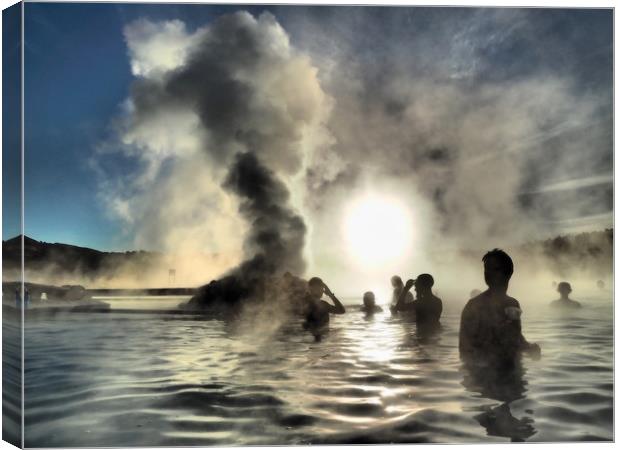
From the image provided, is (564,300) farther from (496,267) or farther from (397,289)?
(397,289)

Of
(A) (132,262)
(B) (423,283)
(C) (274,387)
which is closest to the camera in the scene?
(C) (274,387)

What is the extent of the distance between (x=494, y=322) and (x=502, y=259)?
23.1 inches

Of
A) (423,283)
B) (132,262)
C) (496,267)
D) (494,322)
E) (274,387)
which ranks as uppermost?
(132,262)

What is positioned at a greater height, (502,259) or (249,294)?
(502,259)

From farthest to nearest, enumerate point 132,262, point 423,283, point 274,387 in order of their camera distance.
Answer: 1. point 423,283
2. point 132,262
3. point 274,387

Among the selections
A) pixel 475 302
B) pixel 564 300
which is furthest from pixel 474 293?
pixel 564 300

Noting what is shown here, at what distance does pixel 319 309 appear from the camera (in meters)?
6.28

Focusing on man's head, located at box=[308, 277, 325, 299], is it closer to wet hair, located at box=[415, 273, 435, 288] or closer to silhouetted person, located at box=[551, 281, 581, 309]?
wet hair, located at box=[415, 273, 435, 288]

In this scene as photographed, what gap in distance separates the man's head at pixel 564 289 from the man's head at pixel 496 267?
0.50 meters

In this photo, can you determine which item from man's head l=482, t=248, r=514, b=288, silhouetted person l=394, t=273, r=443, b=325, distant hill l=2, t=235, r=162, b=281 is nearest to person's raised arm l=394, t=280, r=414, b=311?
silhouetted person l=394, t=273, r=443, b=325

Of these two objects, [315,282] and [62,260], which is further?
[315,282]

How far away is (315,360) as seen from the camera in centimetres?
615

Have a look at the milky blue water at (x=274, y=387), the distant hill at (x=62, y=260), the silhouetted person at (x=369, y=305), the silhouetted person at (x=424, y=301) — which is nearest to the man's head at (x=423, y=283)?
the silhouetted person at (x=424, y=301)

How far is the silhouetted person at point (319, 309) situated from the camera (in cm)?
625
